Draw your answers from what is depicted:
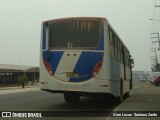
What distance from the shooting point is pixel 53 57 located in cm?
1770

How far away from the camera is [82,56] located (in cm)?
1730

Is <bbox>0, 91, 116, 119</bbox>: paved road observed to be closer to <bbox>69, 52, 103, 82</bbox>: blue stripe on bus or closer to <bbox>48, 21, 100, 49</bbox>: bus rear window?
<bbox>69, 52, 103, 82</bbox>: blue stripe on bus

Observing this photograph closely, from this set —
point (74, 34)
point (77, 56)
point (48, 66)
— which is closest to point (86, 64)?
point (77, 56)

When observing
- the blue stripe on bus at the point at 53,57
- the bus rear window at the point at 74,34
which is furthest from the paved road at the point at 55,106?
the bus rear window at the point at 74,34

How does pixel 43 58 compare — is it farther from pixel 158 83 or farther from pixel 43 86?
pixel 158 83

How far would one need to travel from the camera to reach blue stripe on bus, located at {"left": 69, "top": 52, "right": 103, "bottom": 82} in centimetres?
1711

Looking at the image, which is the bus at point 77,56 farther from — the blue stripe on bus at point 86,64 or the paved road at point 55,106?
the paved road at point 55,106

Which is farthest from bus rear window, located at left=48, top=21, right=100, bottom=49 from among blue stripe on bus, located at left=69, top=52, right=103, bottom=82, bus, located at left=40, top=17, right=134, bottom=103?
blue stripe on bus, located at left=69, top=52, right=103, bottom=82

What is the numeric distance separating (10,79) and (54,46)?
276 ft

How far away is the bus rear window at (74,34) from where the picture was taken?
17.5 m

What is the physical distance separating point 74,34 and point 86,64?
142 cm

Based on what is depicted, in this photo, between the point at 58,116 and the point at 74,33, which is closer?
the point at 58,116

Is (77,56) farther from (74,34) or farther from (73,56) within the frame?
(74,34)

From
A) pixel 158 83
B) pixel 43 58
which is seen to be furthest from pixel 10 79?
pixel 43 58
